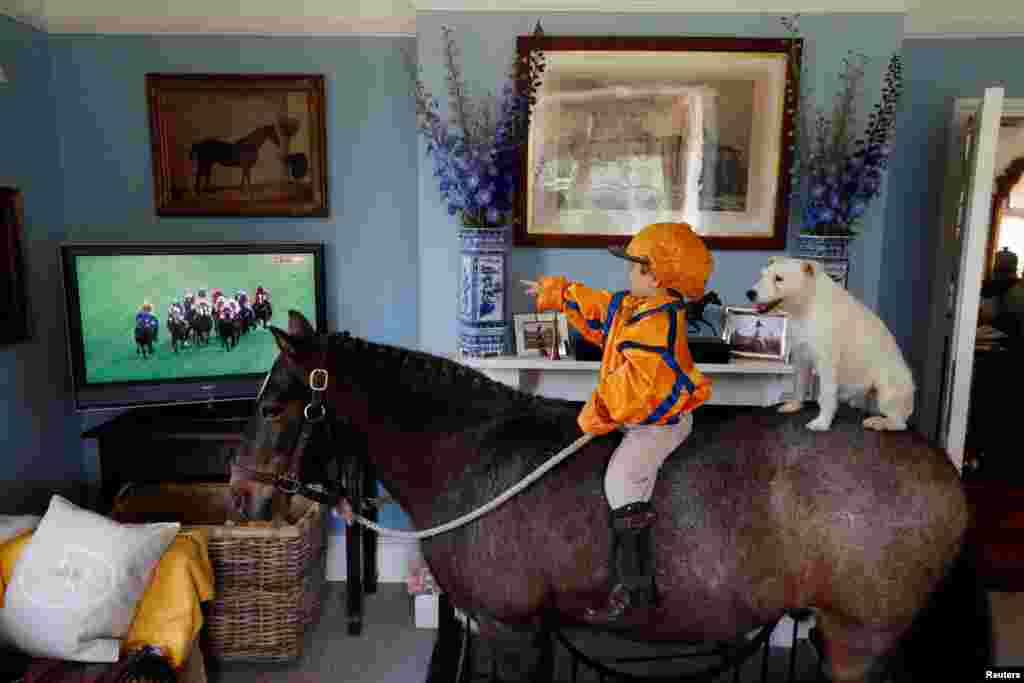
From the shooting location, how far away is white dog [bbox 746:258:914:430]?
4.60 ft

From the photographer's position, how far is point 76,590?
198cm

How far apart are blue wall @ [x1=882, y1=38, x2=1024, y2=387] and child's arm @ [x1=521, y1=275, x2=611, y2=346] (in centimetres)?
209

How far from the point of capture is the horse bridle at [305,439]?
154 centimetres

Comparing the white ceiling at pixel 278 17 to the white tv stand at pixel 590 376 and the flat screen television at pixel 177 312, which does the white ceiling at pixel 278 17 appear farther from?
the white tv stand at pixel 590 376

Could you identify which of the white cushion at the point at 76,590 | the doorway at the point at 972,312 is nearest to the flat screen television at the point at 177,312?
the white cushion at the point at 76,590

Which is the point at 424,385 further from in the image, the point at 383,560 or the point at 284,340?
the point at 383,560

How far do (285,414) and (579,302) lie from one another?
0.75 m

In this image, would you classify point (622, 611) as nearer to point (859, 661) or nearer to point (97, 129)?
point (859, 661)

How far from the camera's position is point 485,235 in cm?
258

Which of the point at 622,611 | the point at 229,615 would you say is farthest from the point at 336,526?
the point at 622,611

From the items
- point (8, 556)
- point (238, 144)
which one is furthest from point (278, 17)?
point (8, 556)

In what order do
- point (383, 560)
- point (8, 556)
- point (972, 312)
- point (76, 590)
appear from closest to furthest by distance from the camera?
point (76, 590)
point (8, 556)
point (972, 312)
point (383, 560)

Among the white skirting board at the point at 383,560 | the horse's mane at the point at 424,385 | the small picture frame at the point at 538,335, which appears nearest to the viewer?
the horse's mane at the point at 424,385

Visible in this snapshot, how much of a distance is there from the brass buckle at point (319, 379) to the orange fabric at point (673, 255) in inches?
29.7
